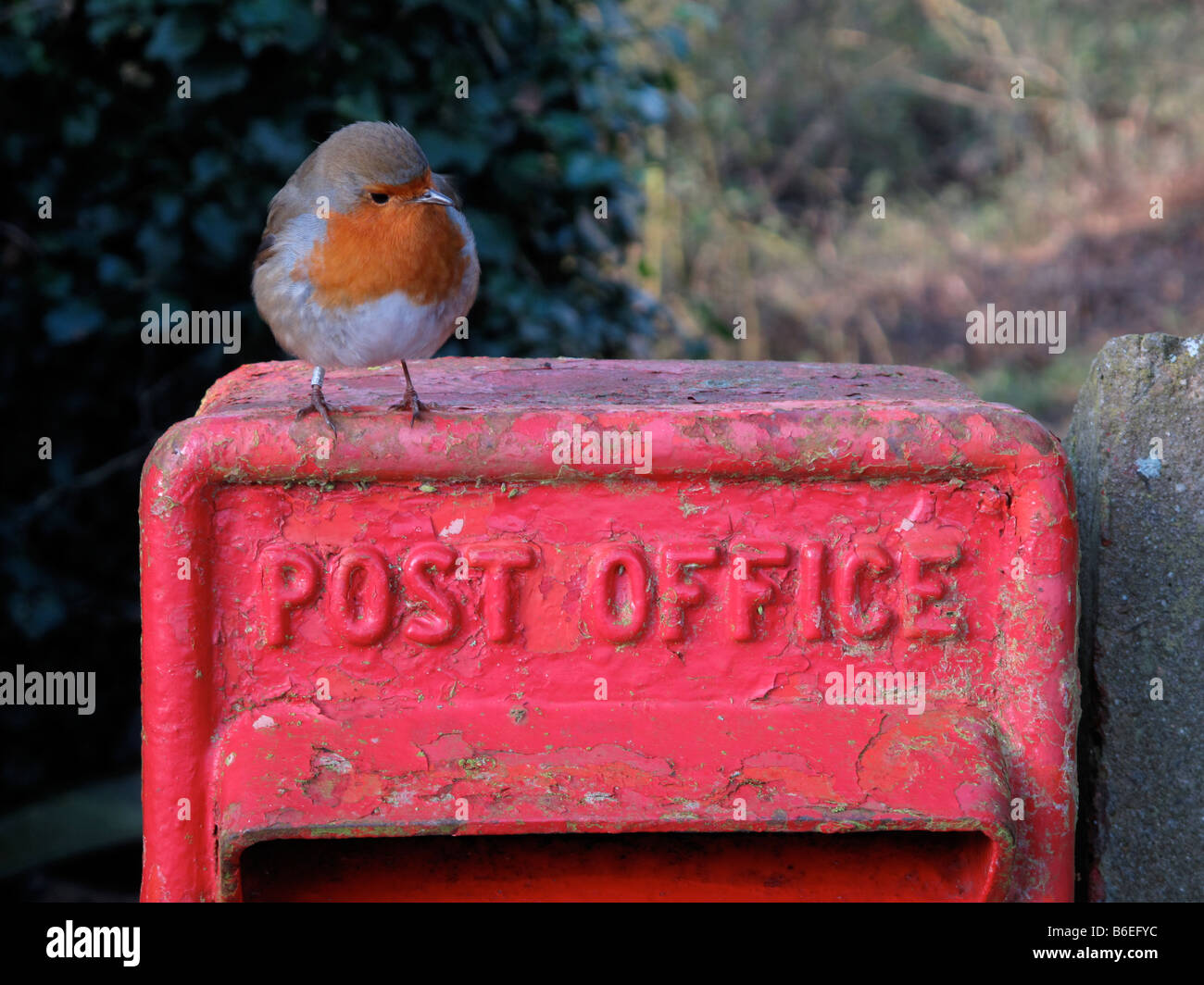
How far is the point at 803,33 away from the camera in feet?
29.3

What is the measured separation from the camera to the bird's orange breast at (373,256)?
99.6 inches

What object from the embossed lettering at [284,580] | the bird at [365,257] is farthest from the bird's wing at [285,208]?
the embossed lettering at [284,580]

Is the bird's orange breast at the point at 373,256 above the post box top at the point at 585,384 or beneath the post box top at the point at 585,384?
above

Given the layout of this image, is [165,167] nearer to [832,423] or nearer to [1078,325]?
[832,423]

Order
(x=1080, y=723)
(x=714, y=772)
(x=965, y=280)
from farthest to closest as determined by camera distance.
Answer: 1. (x=965, y=280)
2. (x=1080, y=723)
3. (x=714, y=772)

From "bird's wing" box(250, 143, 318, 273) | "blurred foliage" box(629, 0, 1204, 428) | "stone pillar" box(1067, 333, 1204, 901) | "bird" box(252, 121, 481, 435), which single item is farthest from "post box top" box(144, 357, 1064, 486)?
"blurred foliage" box(629, 0, 1204, 428)

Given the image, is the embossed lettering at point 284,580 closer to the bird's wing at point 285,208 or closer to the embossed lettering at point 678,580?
the embossed lettering at point 678,580

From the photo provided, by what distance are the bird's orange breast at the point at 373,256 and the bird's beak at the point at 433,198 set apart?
0.01 meters

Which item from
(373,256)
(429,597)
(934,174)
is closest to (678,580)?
(429,597)

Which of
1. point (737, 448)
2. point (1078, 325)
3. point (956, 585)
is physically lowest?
point (956, 585)

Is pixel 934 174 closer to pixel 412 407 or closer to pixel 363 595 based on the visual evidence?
pixel 412 407

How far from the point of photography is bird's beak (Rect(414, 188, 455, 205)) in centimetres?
251

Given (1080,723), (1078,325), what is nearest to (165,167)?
(1080,723)
